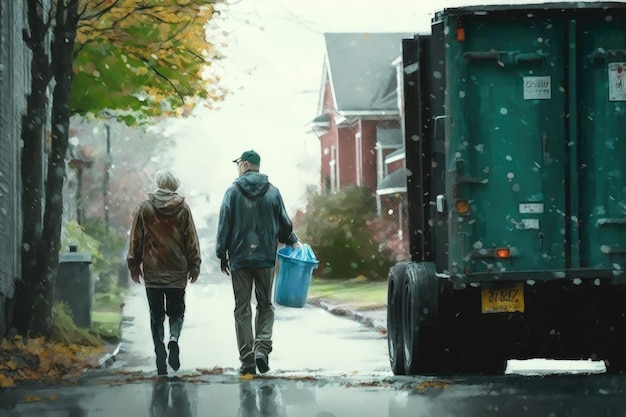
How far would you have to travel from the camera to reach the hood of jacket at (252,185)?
12.4m

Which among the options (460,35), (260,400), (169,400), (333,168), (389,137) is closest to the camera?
(260,400)

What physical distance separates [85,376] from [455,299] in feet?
13.4

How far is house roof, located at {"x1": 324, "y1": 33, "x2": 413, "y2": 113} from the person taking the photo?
166 ft

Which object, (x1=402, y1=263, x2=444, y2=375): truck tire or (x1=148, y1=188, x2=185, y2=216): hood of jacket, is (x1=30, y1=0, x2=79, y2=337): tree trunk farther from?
(x1=402, y1=263, x2=444, y2=375): truck tire

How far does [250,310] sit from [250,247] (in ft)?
2.09

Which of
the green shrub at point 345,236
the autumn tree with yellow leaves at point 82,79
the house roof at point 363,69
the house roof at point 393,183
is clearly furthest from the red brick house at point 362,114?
the autumn tree with yellow leaves at point 82,79

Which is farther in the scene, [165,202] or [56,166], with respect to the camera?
[56,166]

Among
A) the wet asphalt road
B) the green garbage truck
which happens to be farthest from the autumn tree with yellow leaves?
the green garbage truck

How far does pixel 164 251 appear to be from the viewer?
12.2 metres

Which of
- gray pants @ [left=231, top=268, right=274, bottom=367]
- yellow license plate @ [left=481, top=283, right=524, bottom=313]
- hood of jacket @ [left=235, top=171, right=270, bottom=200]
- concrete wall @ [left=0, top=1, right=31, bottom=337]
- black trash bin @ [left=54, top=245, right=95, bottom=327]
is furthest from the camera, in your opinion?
black trash bin @ [left=54, top=245, right=95, bottom=327]

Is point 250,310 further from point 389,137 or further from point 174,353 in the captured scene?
point 389,137

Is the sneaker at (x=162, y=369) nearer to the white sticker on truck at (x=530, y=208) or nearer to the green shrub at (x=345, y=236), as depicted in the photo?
the white sticker on truck at (x=530, y=208)

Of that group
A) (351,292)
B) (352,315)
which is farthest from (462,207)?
(351,292)

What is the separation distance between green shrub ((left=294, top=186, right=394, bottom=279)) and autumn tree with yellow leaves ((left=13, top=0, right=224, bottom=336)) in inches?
621
